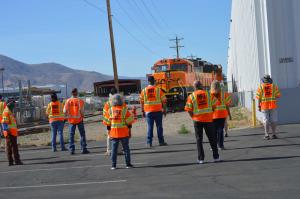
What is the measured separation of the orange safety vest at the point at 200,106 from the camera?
40.6ft

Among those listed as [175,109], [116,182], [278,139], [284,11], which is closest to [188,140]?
[278,139]

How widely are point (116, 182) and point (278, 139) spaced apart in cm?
685

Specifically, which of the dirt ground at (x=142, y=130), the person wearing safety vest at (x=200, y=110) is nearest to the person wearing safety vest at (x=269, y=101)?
the person wearing safety vest at (x=200, y=110)

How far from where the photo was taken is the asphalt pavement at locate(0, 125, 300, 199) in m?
9.22

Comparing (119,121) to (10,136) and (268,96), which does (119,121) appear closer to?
(10,136)

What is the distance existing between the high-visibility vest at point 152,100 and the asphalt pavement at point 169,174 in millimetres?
1201

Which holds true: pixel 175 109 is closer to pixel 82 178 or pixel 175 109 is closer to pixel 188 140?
pixel 188 140

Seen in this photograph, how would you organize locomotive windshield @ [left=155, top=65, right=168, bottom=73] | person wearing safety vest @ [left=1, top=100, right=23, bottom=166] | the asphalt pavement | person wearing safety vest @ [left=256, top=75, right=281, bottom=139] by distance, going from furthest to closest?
locomotive windshield @ [left=155, top=65, right=168, bottom=73]
person wearing safety vest @ [left=256, top=75, right=281, bottom=139]
person wearing safety vest @ [left=1, top=100, right=23, bottom=166]
the asphalt pavement

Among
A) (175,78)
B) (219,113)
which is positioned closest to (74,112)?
(219,113)

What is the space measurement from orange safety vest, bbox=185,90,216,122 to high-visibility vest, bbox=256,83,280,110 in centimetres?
424

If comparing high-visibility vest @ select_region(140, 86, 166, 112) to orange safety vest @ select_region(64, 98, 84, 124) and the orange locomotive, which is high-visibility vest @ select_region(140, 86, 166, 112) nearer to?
orange safety vest @ select_region(64, 98, 84, 124)

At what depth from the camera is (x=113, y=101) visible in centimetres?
1254

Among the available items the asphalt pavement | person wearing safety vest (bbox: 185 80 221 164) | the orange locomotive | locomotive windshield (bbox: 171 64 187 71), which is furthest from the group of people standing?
locomotive windshield (bbox: 171 64 187 71)

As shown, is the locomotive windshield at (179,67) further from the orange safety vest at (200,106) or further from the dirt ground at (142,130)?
the orange safety vest at (200,106)
